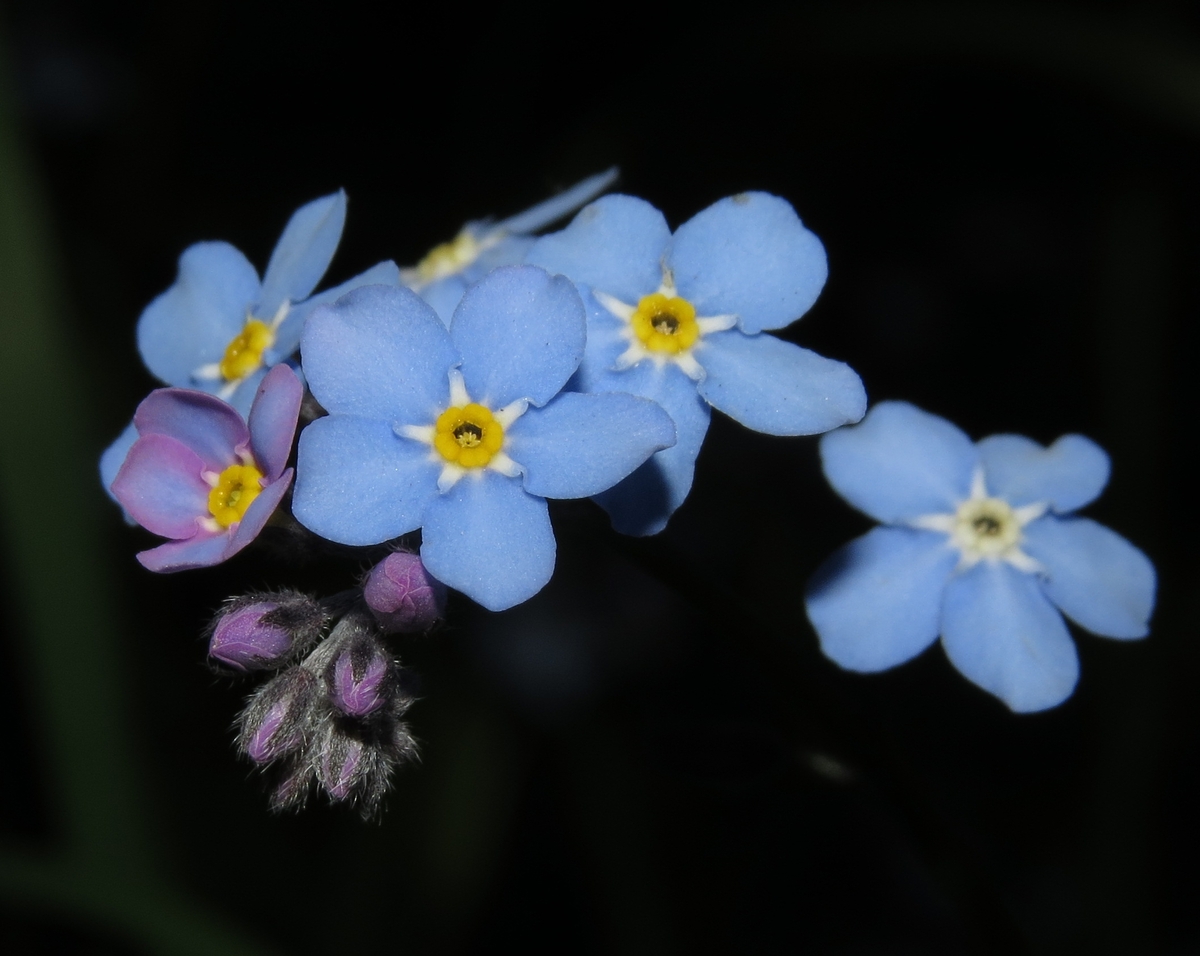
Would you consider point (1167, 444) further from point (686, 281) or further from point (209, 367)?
point (209, 367)

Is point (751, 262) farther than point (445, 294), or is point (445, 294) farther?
point (445, 294)

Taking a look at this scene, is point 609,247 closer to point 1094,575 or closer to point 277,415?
point 277,415

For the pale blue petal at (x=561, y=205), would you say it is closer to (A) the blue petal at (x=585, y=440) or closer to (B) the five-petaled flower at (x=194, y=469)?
(A) the blue petal at (x=585, y=440)

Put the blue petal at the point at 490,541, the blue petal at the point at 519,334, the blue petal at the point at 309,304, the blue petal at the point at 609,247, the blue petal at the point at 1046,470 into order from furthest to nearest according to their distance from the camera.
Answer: the blue petal at the point at 1046,470 → the blue petal at the point at 609,247 → the blue petal at the point at 309,304 → the blue petal at the point at 519,334 → the blue petal at the point at 490,541

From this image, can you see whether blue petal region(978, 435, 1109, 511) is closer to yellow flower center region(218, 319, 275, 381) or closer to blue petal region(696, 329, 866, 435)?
blue petal region(696, 329, 866, 435)

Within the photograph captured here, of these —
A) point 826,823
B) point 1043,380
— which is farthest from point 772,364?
point 1043,380

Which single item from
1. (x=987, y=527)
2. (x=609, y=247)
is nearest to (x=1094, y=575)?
(x=987, y=527)

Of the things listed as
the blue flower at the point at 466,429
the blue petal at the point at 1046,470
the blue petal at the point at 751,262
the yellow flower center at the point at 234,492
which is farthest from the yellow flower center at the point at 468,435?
the blue petal at the point at 1046,470
